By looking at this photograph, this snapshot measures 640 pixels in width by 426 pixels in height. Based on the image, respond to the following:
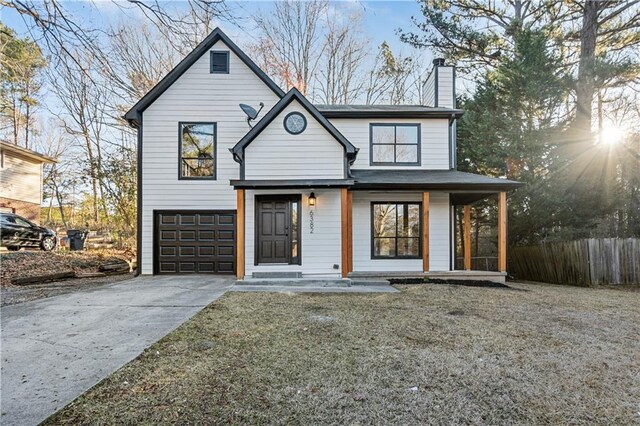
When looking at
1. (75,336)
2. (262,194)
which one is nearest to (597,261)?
(262,194)

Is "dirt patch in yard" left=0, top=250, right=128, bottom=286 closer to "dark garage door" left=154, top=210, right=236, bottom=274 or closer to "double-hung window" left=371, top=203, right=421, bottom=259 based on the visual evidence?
"dark garage door" left=154, top=210, right=236, bottom=274

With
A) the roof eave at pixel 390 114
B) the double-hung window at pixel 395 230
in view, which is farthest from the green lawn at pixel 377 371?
the roof eave at pixel 390 114

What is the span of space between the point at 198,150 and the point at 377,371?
908 centimetres

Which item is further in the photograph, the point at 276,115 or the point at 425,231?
the point at 425,231

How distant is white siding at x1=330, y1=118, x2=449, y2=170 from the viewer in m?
11.2

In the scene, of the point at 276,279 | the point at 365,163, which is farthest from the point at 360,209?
the point at 276,279

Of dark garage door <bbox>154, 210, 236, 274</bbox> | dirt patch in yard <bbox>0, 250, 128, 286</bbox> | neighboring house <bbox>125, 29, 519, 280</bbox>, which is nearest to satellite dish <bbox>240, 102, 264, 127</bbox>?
neighboring house <bbox>125, 29, 519, 280</bbox>

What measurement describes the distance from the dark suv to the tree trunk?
2213 cm

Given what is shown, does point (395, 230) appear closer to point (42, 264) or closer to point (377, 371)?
point (377, 371)

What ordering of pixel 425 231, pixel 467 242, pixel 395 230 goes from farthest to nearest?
1. pixel 467 242
2. pixel 395 230
3. pixel 425 231

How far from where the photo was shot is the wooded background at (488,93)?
12594 mm

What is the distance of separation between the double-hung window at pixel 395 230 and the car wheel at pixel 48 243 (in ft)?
46.0

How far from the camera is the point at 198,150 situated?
10586 mm

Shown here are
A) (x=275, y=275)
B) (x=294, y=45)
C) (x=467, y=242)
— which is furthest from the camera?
(x=294, y=45)
